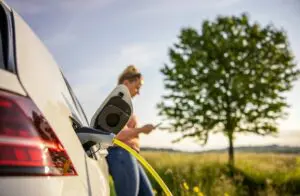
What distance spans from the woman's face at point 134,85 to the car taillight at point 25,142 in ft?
12.2

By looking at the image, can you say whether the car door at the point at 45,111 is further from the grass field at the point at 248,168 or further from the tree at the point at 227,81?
the tree at the point at 227,81

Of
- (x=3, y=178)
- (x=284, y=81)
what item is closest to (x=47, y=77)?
(x=3, y=178)

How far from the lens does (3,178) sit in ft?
3.62

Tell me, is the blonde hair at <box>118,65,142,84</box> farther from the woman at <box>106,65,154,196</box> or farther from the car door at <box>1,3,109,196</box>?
the car door at <box>1,3,109,196</box>

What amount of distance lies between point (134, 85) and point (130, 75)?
98 mm

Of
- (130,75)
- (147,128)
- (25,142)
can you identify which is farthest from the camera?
(130,75)

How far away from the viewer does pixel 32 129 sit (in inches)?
47.4

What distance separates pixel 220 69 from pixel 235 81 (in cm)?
121

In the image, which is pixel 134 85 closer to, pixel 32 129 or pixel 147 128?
pixel 147 128

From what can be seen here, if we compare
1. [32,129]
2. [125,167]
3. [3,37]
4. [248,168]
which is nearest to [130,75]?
[125,167]

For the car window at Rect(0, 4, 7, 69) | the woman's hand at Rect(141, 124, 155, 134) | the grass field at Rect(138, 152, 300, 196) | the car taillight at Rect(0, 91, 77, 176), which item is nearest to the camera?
the car taillight at Rect(0, 91, 77, 176)

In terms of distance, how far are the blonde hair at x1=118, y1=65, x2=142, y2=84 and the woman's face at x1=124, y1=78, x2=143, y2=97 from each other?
3 centimetres

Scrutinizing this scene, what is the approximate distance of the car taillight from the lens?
1.14 m

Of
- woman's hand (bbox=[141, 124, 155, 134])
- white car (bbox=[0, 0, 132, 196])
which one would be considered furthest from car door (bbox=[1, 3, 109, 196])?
woman's hand (bbox=[141, 124, 155, 134])
